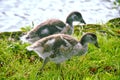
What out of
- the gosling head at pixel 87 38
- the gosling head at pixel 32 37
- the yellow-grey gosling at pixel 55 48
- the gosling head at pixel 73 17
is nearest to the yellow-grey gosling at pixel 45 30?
the gosling head at pixel 32 37

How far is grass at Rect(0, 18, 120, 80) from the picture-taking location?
6254 mm

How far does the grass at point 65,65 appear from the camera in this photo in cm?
625

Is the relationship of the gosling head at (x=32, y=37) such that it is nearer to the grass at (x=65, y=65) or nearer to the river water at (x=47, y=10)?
the grass at (x=65, y=65)

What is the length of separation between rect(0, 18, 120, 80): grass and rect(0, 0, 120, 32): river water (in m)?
2.85

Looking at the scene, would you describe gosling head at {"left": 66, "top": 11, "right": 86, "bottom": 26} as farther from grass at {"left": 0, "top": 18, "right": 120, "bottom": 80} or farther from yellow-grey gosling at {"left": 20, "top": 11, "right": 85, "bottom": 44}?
grass at {"left": 0, "top": 18, "right": 120, "bottom": 80}

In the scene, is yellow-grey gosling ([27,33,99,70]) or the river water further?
the river water

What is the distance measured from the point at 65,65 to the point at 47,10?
16.1 ft

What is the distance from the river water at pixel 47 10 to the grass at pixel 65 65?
285cm

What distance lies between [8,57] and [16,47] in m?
0.49

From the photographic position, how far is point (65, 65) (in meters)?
6.70

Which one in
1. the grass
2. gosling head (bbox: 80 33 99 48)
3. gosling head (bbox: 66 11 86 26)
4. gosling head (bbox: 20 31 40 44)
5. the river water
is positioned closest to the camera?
the grass

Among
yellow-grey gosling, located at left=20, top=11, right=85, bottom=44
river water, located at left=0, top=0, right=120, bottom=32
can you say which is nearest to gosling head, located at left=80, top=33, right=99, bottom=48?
yellow-grey gosling, located at left=20, top=11, right=85, bottom=44

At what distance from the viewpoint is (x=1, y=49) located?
23.3ft

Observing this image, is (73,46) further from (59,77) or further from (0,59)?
(0,59)
